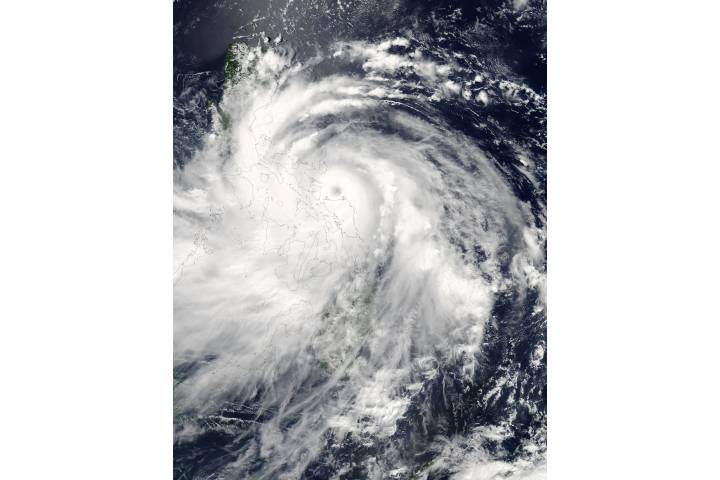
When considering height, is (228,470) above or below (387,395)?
below

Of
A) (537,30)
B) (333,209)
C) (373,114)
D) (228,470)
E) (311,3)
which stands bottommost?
(228,470)

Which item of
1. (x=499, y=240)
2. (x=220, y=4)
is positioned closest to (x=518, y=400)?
(x=499, y=240)

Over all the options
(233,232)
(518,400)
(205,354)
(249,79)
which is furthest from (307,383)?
(249,79)

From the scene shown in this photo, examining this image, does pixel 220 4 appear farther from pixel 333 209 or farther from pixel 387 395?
pixel 387 395

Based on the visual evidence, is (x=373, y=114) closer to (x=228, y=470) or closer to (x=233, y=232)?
(x=233, y=232)

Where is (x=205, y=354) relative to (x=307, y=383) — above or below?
above
